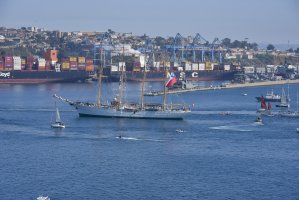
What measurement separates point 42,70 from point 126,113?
82.6 feet

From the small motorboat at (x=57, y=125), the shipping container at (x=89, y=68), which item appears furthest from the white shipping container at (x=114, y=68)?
the small motorboat at (x=57, y=125)

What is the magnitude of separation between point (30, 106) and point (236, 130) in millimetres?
11360

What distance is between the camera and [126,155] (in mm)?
21516

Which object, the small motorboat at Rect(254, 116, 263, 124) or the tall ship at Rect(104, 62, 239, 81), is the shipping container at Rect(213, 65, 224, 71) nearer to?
the tall ship at Rect(104, 62, 239, 81)

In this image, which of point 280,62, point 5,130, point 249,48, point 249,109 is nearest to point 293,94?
point 249,109

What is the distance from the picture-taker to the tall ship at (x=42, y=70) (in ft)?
178

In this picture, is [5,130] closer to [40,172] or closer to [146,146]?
[146,146]

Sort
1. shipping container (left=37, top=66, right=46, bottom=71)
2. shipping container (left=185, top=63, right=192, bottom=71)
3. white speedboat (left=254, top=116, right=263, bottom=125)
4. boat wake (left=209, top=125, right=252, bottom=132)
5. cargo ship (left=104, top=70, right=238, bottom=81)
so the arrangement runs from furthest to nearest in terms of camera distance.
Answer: shipping container (left=185, top=63, right=192, bottom=71)
cargo ship (left=104, top=70, right=238, bottom=81)
shipping container (left=37, top=66, right=46, bottom=71)
white speedboat (left=254, top=116, right=263, bottom=125)
boat wake (left=209, top=125, right=252, bottom=132)

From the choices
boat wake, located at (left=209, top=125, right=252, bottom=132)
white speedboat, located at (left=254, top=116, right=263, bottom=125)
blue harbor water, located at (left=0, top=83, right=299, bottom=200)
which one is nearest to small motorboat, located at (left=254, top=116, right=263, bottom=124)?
white speedboat, located at (left=254, top=116, right=263, bottom=125)

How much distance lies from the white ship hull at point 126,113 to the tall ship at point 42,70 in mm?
23501

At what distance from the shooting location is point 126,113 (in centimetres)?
3128

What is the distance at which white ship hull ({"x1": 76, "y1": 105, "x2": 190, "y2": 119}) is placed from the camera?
30.8 m

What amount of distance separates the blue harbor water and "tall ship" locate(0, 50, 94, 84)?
2147cm

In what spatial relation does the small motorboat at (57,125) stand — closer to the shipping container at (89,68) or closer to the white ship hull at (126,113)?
the white ship hull at (126,113)
